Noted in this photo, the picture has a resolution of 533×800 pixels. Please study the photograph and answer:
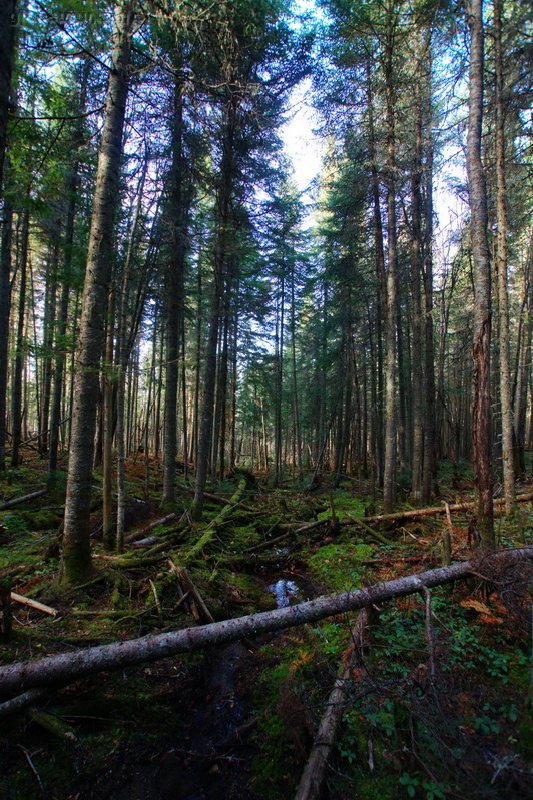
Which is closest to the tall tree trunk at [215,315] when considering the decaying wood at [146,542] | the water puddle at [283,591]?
the decaying wood at [146,542]

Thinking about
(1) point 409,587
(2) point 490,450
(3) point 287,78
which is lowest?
(1) point 409,587

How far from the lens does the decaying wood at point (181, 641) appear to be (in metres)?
2.94

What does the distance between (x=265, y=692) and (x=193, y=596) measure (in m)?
1.92

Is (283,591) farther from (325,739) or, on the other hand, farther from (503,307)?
(503,307)

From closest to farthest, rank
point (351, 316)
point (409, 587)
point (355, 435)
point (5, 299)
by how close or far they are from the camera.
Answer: point (409, 587) → point (5, 299) → point (351, 316) → point (355, 435)

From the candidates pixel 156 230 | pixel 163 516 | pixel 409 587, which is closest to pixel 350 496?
pixel 163 516

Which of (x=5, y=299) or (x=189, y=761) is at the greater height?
(x=5, y=299)

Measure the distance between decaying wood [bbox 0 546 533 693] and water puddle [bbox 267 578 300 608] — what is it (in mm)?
2756

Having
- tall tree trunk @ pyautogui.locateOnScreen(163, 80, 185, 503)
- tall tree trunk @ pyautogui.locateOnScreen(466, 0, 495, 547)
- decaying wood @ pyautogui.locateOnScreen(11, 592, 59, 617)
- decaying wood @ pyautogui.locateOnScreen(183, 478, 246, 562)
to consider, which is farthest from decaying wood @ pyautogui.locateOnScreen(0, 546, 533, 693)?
tall tree trunk @ pyautogui.locateOnScreen(163, 80, 185, 503)

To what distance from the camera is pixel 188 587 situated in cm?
566

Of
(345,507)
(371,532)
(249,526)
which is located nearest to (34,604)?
(249,526)

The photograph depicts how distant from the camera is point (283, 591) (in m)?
6.82

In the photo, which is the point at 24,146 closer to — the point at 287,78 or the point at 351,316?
the point at 287,78

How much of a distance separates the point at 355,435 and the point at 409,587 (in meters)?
21.5
